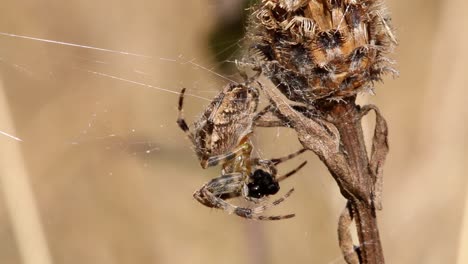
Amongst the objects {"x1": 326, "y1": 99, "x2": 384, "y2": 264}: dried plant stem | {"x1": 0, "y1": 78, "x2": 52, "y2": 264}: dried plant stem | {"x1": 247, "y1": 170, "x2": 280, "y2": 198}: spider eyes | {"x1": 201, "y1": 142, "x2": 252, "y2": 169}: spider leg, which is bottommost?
{"x1": 326, "y1": 99, "x2": 384, "y2": 264}: dried plant stem

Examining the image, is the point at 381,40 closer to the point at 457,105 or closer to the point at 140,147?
the point at 140,147

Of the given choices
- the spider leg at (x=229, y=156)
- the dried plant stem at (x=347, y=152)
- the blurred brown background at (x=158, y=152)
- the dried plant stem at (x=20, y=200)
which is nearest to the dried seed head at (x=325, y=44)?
the dried plant stem at (x=347, y=152)

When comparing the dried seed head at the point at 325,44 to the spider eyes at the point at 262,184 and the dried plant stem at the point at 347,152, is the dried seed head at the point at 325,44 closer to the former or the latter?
the dried plant stem at the point at 347,152

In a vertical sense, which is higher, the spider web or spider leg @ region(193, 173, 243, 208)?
the spider web

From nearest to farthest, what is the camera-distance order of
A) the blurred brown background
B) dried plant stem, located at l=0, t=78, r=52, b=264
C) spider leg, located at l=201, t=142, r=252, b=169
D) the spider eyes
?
spider leg, located at l=201, t=142, r=252, b=169, the spider eyes, dried plant stem, located at l=0, t=78, r=52, b=264, the blurred brown background

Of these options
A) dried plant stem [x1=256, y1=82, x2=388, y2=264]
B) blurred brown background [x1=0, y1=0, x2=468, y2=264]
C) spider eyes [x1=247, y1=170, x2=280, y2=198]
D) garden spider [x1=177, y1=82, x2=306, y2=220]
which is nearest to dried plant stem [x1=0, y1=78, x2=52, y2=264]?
blurred brown background [x1=0, y1=0, x2=468, y2=264]

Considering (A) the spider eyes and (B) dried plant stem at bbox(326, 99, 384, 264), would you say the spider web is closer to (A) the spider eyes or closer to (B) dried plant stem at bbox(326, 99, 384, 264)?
(A) the spider eyes
